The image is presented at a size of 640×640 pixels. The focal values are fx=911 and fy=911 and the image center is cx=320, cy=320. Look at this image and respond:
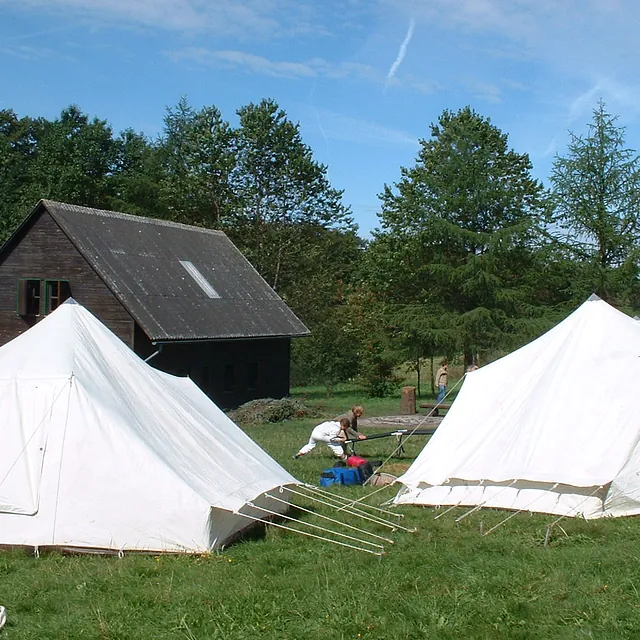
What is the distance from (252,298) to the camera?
3191 centimetres

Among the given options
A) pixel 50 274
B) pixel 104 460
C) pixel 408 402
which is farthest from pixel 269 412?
pixel 104 460

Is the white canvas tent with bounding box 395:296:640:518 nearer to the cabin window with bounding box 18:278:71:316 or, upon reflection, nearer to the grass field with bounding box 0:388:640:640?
the grass field with bounding box 0:388:640:640

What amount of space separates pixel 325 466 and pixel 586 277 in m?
18.2

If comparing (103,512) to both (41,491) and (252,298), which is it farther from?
(252,298)

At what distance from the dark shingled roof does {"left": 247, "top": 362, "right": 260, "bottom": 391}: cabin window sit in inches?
53.1

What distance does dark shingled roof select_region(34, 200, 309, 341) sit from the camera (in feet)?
87.9

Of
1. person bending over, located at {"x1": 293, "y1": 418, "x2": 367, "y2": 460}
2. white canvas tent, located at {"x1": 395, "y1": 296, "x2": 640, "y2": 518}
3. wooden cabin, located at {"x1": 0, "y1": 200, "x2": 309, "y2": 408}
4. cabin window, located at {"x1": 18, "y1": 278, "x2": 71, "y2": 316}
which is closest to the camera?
white canvas tent, located at {"x1": 395, "y1": 296, "x2": 640, "y2": 518}

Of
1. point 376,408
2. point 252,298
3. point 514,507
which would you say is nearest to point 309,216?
point 252,298

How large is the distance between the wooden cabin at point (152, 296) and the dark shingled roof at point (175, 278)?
1.8 inches

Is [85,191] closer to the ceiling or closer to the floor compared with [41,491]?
closer to the ceiling

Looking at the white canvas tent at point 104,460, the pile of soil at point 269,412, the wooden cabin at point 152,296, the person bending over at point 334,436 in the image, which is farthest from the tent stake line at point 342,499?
the pile of soil at point 269,412

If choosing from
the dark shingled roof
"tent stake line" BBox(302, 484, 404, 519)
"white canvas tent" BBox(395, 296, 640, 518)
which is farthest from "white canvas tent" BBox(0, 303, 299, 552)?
the dark shingled roof

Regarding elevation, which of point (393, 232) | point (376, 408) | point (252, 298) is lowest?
point (376, 408)

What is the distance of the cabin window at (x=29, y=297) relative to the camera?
27.9 m
